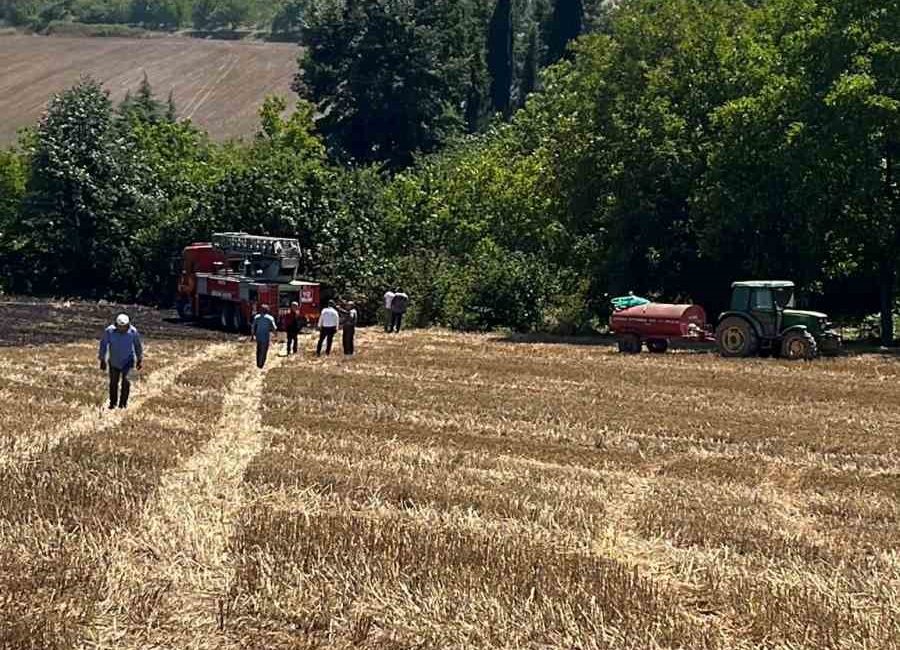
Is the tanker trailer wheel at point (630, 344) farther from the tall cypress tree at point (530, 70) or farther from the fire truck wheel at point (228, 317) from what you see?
the tall cypress tree at point (530, 70)

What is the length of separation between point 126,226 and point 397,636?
160ft

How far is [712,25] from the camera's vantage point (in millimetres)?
42250

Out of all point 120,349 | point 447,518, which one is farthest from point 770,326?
point 447,518

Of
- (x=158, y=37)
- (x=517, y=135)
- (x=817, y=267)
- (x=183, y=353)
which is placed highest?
(x=158, y=37)

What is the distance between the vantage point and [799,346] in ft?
104

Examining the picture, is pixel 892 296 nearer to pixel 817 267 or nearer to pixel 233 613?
pixel 817 267

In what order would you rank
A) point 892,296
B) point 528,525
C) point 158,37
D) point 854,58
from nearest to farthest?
1. point 528,525
2. point 854,58
3. point 892,296
4. point 158,37

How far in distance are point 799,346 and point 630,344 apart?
489 centimetres

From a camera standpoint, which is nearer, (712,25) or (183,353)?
(183,353)

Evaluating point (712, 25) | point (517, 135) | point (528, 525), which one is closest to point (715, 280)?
point (712, 25)

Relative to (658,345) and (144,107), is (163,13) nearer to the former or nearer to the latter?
(144,107)

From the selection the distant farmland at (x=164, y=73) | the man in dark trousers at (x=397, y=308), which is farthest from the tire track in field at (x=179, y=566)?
the distant farmland at (x=164, y=73)

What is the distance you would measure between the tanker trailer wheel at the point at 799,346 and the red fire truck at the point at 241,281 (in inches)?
620

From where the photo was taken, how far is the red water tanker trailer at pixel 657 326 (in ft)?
111
